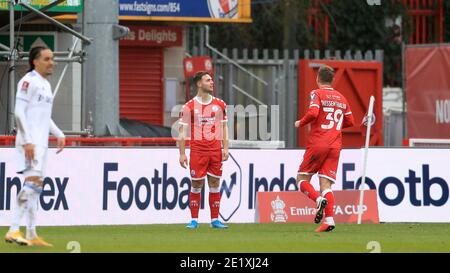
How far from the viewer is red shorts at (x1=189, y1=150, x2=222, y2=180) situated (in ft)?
56.4

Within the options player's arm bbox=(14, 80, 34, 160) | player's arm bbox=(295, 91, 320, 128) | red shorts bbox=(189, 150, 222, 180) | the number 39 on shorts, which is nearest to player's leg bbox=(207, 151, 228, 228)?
red shorts bbox=(189, 150, 222, 180)

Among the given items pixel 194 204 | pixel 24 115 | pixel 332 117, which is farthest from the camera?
pixel 194 204

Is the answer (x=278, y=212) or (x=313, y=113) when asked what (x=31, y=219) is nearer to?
(x=313, y=113)

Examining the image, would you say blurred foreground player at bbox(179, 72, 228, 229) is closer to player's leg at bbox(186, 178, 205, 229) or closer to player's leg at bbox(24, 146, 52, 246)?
player's leg at bbox(186, 178, 205, 229)

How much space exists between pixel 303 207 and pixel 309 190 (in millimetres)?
3633

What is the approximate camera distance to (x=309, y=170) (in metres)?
17.0

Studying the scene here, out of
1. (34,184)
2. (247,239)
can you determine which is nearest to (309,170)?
(247,239)

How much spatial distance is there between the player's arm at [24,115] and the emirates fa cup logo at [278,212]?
23.4 feet

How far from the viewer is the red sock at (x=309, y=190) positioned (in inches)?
661

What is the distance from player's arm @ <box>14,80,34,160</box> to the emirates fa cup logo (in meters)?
7.13

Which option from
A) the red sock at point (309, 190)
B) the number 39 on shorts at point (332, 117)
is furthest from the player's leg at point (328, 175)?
the number 39 on shorts at point (332, 117)

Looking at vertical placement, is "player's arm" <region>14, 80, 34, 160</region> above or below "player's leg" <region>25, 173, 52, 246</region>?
above

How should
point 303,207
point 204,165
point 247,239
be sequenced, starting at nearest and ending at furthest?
point 247,239
point 204,165
point 303,207
